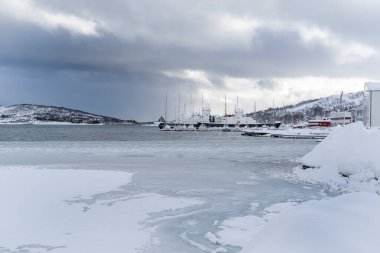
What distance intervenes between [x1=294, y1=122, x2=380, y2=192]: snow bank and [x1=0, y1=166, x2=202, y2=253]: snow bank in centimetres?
745

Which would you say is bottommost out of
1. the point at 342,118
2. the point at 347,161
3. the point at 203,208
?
the point at 203,208

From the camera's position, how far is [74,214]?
1112 cm

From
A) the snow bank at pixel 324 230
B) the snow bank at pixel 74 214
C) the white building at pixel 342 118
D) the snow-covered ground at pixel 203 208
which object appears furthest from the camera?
the white building at pixel 342 118

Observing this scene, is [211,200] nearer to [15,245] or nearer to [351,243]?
[15,245]

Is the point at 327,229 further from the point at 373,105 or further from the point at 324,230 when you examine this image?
the point at 373,105

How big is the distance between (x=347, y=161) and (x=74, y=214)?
41.7 feet

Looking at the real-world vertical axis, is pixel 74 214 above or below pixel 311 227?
below

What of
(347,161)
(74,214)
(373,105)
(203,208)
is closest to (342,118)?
(373,105)

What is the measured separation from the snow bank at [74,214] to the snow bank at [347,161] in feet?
24.4

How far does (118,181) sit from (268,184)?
255 inches

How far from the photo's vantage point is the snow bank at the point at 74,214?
845 cm

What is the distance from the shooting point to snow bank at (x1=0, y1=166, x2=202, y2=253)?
8.45 meters

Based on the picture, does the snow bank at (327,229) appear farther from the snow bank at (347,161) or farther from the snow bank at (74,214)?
the snow bank at (347,161)

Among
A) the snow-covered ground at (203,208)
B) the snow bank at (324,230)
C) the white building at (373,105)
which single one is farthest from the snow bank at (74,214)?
the white building at (373,105)
